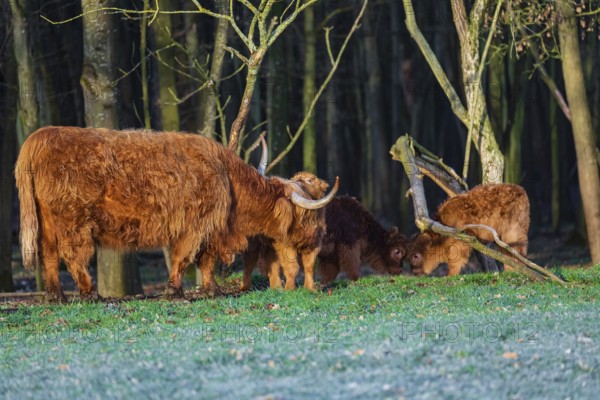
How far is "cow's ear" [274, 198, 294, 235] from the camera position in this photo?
1435cm

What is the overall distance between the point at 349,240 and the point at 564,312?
598 centimetres

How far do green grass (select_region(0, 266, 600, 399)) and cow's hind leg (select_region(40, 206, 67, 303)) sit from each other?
2.01ft

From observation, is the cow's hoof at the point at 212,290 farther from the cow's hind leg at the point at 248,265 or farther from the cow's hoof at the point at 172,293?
the cow's hind leg at the point at 248,265

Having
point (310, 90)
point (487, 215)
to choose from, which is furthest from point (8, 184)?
point (487, 215)

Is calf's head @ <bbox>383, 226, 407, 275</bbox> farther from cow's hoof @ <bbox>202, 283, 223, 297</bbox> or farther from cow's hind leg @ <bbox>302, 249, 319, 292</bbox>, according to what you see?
cow's hoof @ <bbox>202, 283, 223, 297</bbox>

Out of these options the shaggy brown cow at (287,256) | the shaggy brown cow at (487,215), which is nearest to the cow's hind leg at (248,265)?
the shaggy brown cow at (287,256)

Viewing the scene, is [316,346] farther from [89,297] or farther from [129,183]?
[89,297]

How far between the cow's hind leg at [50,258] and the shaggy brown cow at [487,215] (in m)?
6.54

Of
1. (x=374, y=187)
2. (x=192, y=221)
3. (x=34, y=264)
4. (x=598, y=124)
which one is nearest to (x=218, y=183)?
(x=192, y=221)

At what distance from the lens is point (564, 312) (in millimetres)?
11203

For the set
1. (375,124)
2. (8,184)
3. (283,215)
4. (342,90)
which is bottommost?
(283,215)

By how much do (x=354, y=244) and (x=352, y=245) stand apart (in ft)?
0.24

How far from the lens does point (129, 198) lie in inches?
512

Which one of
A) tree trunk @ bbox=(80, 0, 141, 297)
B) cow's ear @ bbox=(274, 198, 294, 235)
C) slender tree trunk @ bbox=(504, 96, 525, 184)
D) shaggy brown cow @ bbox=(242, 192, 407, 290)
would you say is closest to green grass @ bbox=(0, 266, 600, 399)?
cow's ear @ bbox=(274, 198, 294, 235)
